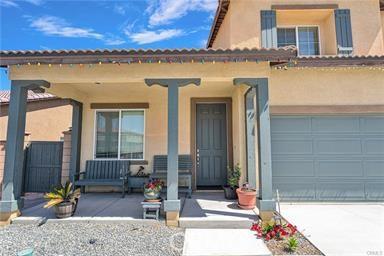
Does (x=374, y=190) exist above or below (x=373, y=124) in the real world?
below

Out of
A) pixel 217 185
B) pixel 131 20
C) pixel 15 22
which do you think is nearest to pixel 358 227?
pixel 217 185

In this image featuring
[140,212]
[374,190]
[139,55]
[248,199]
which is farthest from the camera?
[374,190]

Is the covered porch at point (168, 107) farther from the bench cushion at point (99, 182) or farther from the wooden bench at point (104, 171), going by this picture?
the bench cushion at point (99, 182)

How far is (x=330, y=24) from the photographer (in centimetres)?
688

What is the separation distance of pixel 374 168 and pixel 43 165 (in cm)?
966

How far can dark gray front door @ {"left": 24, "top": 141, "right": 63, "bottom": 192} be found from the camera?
7512 mm

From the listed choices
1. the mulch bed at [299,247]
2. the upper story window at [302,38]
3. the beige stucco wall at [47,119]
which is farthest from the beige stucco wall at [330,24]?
the beige stucco wall at [47,119]

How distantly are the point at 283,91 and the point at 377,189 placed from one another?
3420 millimetres

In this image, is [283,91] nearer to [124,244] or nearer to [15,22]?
[124,244]

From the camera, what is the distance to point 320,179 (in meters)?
5.92

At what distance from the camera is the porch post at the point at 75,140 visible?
6965mm

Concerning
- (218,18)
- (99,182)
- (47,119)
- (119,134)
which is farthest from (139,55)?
(47,119)

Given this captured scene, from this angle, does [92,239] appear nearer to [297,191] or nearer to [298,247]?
[298,247]

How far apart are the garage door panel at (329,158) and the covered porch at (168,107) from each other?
0.82m
